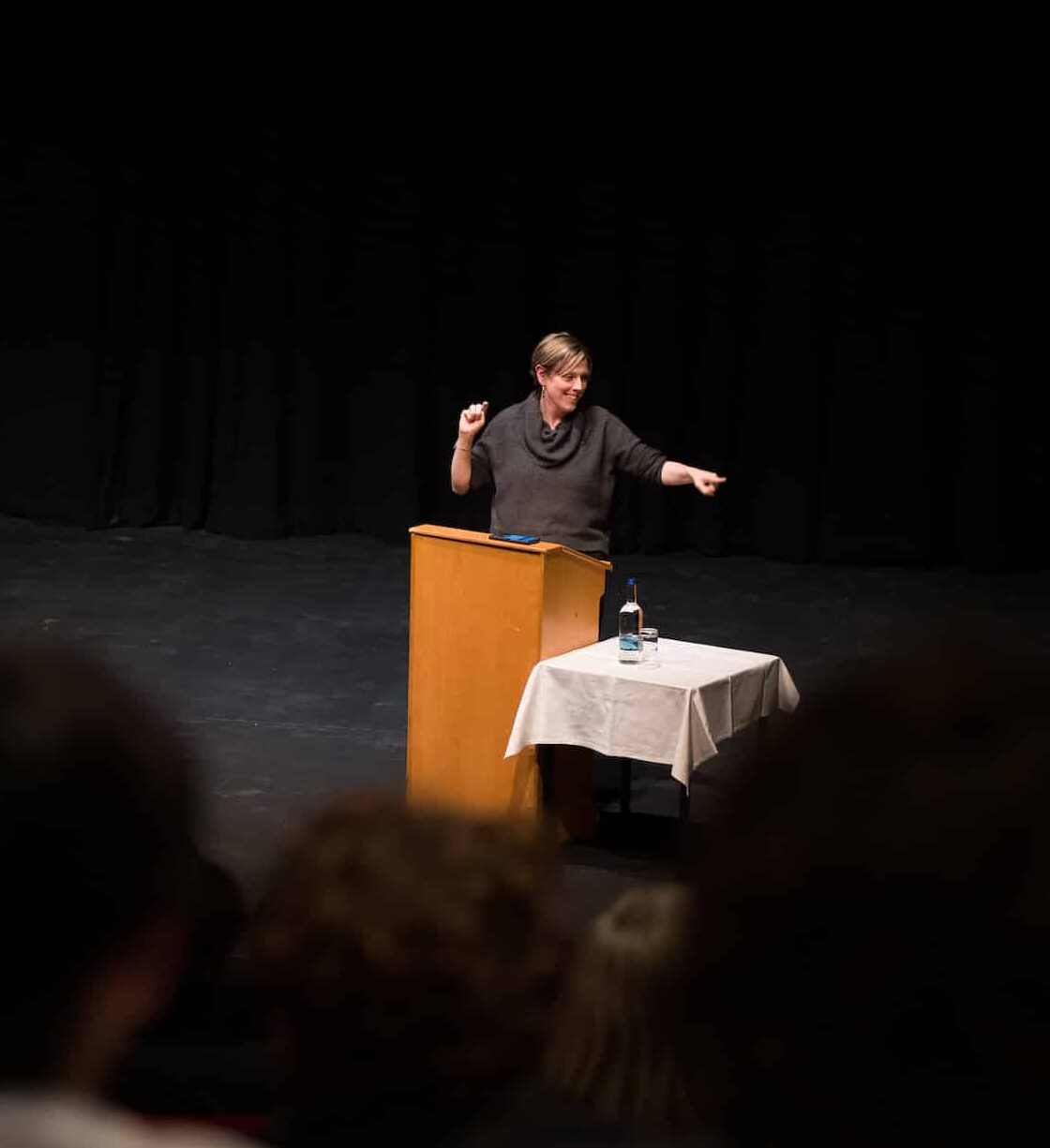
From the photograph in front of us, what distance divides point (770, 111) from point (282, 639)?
4065 mm

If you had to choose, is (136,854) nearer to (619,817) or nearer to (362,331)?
(619,817)

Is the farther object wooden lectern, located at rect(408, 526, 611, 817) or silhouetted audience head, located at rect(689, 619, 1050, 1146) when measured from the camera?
wooden lectern, located at rect(408, 526, 611, 817)

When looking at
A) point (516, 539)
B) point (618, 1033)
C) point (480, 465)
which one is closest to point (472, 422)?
point (480, 465)

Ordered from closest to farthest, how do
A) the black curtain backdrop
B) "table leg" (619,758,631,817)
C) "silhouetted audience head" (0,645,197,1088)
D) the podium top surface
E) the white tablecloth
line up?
1. "silhouetted audience head" (0,645,197,1088)
2. the white tablecloth
3. the podium top surface
4. "table leg" (619,758,631,817)
5. the black curtain backdrop

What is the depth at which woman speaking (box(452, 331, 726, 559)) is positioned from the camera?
4762mm

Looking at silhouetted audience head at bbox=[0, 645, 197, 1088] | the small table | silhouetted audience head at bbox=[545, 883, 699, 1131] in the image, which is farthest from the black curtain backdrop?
silhouetted audience head at bbox=[0, 645, 197, 1088]

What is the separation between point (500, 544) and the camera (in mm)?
4227

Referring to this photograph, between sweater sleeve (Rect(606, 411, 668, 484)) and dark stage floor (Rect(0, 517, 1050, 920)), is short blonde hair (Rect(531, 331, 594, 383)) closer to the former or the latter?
sweater sleeve (Rect(606, 411, 668, 484))

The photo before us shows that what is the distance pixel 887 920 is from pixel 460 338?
28.7ft

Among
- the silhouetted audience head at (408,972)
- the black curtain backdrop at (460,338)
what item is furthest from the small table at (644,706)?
the black curtain backdrop at (460,338)

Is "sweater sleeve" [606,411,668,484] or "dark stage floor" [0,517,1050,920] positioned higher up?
"sweater sleeve" [606,411,668,484]

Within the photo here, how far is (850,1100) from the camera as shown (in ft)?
2.05

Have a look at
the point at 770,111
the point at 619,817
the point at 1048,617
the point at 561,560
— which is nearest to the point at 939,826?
the point at 561,560

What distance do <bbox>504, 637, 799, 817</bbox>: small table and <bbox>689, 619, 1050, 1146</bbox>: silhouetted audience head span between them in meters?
3.33
